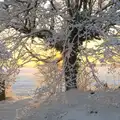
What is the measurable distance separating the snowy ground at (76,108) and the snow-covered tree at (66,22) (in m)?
0.53

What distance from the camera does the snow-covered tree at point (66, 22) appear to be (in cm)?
1034

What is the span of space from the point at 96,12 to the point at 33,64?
131 inches

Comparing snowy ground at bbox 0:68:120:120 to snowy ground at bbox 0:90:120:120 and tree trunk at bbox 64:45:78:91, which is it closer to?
snowy ground at bbox 0:90:120:120

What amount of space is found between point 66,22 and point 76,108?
269 cm

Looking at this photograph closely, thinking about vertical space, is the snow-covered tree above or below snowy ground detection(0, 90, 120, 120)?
above

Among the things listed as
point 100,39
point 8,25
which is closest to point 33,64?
point 8,25

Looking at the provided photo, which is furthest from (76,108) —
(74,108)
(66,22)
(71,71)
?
(66,22)

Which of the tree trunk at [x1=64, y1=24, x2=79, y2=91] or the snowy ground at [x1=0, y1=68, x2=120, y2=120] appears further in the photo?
the tree trunk at [x1=64, y1=24, x2=79, y2=91]

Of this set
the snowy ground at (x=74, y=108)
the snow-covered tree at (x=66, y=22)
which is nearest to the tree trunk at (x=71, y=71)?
the snow-covered tree at (x=66, y=22)

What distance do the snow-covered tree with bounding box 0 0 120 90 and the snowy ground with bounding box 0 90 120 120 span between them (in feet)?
1.73

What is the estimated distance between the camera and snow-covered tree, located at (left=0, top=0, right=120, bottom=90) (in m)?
10.3

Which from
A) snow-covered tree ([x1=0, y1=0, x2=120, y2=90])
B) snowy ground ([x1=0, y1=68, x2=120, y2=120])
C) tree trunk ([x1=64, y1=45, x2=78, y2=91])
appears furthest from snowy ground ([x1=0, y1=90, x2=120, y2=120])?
snow-covered tree ([x1=0, y1=0, x2=120, y2=90])

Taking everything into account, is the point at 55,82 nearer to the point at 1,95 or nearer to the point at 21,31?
the point at 21,31

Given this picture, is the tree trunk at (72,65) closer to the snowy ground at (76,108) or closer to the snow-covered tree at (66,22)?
the snow-covered tree at (66,22)
